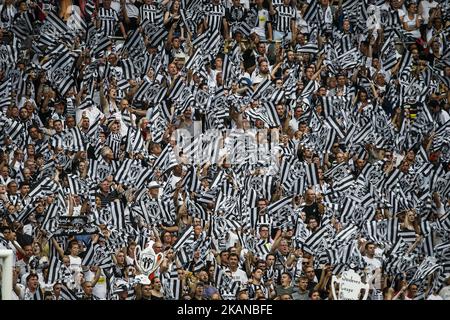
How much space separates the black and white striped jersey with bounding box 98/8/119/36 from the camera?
4551 millimetres

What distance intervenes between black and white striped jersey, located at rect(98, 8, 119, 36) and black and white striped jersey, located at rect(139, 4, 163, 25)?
140 mm

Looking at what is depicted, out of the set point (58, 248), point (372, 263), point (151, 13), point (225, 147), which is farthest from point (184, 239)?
point (151, 13)

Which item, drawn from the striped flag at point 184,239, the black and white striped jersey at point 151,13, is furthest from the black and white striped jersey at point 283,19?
the striped flag at point 184,239

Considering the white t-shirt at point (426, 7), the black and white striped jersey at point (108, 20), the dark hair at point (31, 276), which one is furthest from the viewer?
the white t-shirt at point (426, 7)

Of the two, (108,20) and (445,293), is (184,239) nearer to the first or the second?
(108,20)

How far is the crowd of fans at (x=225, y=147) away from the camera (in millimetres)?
4480

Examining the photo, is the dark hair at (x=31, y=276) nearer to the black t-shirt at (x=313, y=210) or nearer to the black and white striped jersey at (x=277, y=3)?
the black t-shirt at (x=313, y=210)

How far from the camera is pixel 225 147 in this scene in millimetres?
4574

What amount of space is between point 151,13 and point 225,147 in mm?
829

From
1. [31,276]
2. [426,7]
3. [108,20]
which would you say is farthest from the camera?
[426,7]

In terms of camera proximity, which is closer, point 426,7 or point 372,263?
point 372,263

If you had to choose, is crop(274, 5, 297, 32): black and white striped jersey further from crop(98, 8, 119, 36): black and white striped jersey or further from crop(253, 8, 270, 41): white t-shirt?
crop(98, 8, 119, 36): black and white striped jersey

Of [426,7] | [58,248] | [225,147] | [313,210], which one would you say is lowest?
[58,248]
